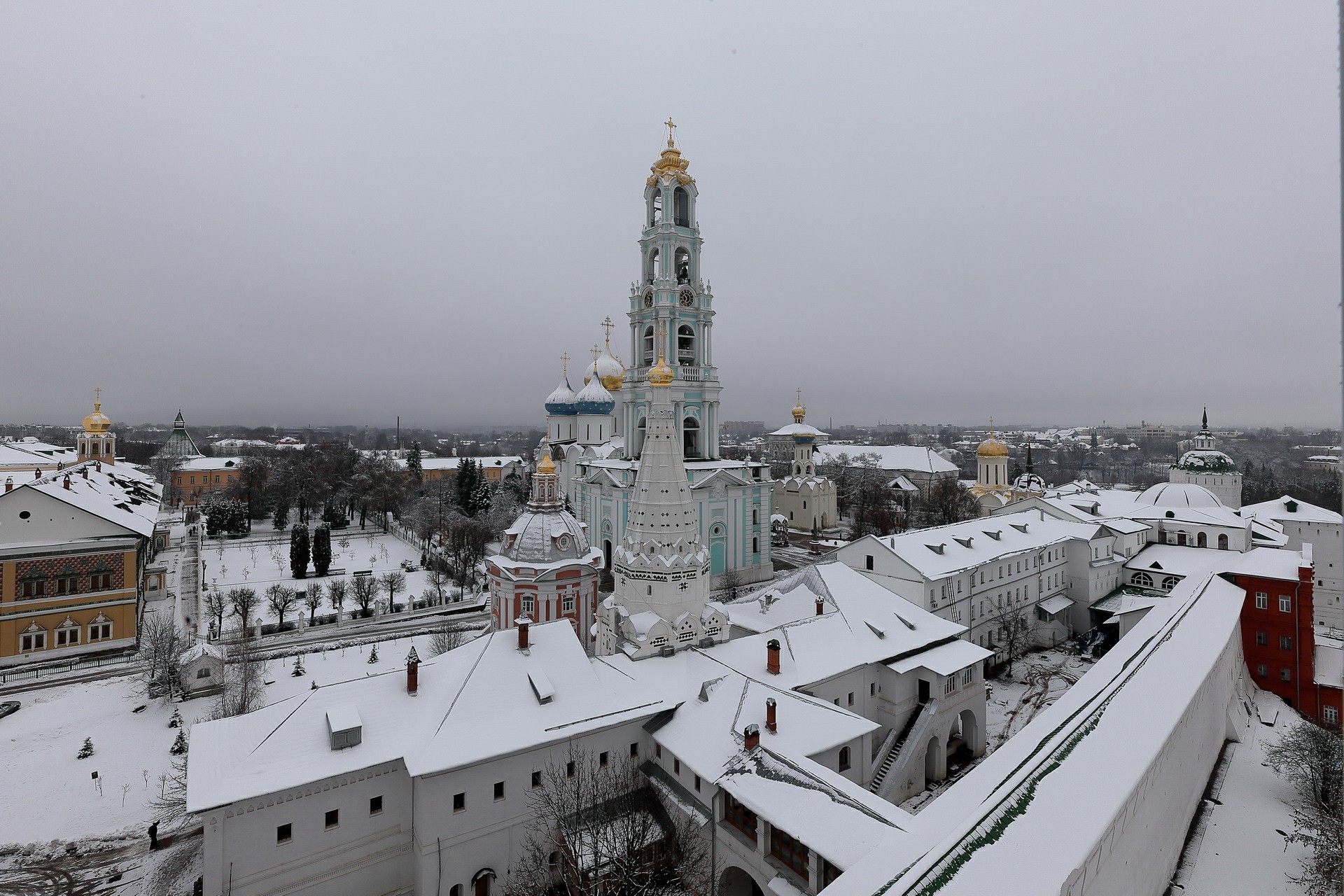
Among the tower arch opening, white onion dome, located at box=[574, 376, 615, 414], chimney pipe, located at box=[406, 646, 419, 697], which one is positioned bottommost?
chimney pipe, located at box=[406, 646, 419, 697]

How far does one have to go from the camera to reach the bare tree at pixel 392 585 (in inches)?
1375

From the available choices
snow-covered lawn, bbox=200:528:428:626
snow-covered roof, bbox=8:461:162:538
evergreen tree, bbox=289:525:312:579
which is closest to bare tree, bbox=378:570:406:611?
snow-covered lawn, bbox=200:528:428:626

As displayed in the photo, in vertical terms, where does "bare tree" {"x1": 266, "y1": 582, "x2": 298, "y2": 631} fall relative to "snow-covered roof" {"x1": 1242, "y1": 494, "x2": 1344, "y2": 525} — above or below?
below

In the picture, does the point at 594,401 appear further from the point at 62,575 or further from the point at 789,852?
the point at 789,852

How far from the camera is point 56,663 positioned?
27.0m

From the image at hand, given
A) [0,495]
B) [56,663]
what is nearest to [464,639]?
[56,663]

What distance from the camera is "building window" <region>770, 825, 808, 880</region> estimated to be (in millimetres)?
11827

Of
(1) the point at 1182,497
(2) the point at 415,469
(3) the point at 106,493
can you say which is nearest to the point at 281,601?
(3) the point at 106,493

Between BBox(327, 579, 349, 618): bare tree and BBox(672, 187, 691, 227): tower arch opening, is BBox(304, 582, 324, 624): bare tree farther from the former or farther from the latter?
BBox(672, 187, 691, 227): tower arch opening

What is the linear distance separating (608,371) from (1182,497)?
45018mm

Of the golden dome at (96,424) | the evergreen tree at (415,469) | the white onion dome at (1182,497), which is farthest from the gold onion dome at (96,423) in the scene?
the white onion dome at (1182,497)

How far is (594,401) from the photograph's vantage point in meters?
53.7

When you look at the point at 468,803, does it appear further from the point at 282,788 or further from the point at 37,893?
the point at 37,893

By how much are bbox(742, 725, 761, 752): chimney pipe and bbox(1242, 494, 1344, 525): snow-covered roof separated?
4519 centimetres
